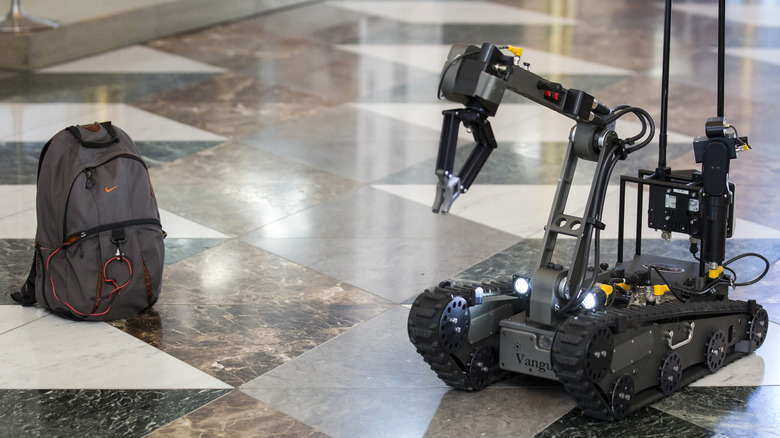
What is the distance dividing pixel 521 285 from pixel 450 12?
5.01m

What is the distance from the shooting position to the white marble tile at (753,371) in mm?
3322

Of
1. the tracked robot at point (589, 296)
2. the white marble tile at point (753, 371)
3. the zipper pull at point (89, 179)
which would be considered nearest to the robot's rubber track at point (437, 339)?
the tracked robot at point (589, 296)

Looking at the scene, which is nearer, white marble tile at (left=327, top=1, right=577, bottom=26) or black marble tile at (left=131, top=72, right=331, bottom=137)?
black marble tile at (left=131, top=72, right=331, bottom=137)

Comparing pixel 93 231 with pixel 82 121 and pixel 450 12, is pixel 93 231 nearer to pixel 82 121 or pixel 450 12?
pixel 82 121

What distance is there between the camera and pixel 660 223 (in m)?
3.46

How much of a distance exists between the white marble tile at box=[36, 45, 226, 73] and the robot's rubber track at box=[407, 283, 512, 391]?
3.73 m

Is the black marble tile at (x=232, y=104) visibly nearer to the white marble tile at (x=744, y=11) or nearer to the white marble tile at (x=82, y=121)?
the white marble tile at (x=82, y=121)

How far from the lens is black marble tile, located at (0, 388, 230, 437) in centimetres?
303

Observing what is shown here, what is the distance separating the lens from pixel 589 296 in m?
3.13

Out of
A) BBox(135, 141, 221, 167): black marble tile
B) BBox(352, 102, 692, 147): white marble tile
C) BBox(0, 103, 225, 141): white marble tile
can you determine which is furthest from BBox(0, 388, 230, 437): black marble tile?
BBox(352, 102, 692, 147): white marble tile

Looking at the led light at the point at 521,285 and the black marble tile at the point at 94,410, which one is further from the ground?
the led light at the point at 521,285

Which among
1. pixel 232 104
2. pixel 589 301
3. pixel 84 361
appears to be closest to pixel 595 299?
pixel 589 301

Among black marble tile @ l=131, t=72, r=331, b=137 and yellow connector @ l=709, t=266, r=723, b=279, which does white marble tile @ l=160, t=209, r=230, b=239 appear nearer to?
black marble tile @ l=131, t=72, r=331, b=137

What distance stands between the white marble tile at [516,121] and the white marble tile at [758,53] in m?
1.46
